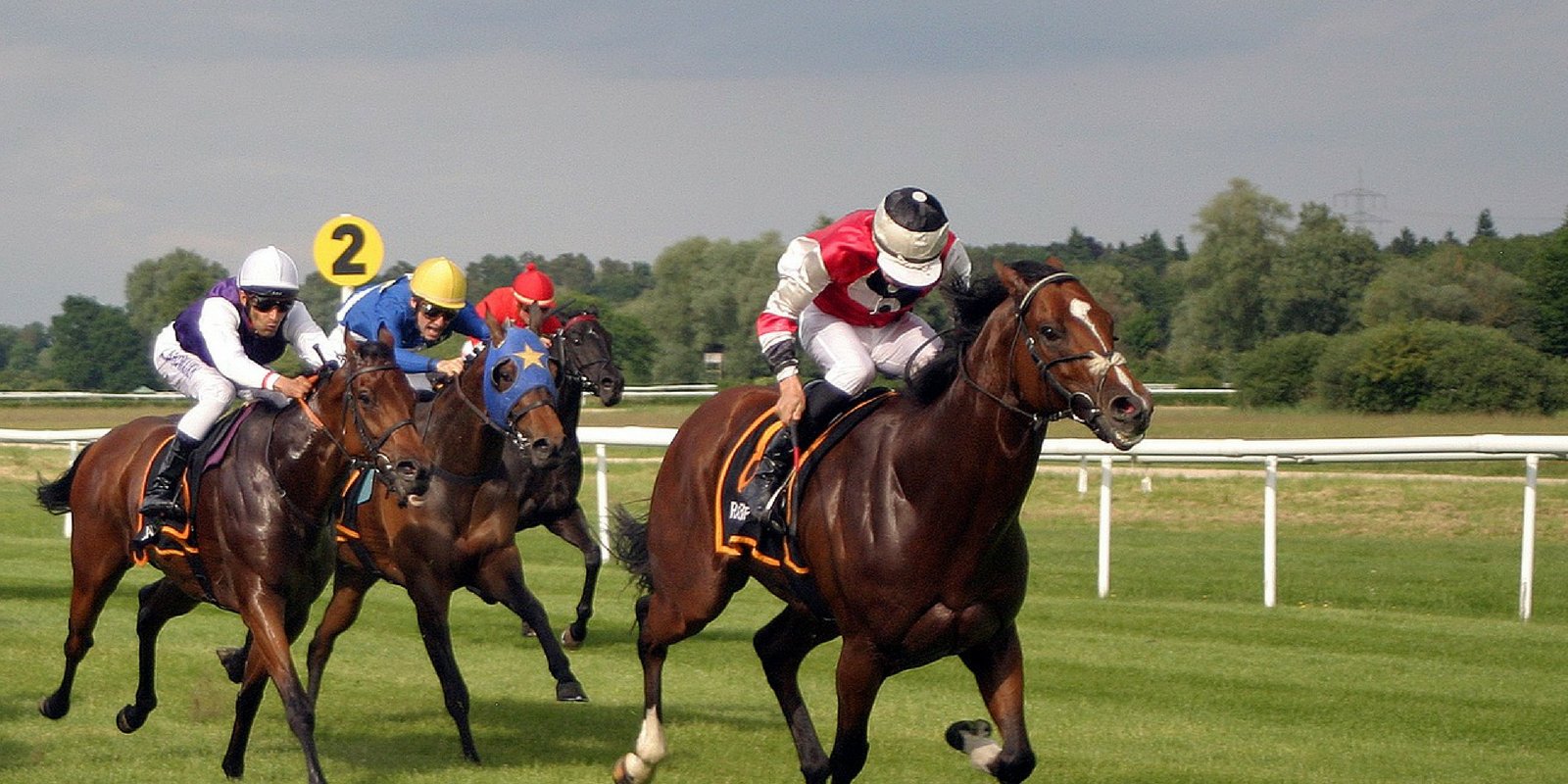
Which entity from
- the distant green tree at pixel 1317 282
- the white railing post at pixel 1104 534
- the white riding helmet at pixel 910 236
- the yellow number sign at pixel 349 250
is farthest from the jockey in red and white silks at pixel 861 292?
the distant green tree at pixel 1317 282

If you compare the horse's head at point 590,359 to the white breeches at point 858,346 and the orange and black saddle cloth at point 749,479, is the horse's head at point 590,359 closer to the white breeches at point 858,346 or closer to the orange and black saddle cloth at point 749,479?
the orange and black saddle cloth at point 749,479

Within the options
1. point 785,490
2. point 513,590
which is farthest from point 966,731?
point 513,590

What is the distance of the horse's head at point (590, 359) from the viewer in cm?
810

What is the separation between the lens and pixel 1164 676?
7684 mm

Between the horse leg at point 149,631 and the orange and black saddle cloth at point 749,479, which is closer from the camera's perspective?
the orange and black saddle cloth at point 749,479

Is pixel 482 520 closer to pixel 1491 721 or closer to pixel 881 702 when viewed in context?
pixel 881 702

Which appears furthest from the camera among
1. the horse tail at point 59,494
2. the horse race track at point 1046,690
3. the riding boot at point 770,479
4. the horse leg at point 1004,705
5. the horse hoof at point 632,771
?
the horse tail at point 59,494

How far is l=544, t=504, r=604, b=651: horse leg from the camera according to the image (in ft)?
27.6

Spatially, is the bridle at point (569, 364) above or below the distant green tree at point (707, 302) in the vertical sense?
above

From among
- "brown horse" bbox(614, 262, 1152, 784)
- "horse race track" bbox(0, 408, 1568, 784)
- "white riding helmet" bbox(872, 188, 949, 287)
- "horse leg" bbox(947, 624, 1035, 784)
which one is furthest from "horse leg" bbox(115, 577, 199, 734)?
"horse leg" bbox(947, 624, 1035, 784)

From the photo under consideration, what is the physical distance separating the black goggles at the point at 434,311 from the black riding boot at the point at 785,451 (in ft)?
7.89

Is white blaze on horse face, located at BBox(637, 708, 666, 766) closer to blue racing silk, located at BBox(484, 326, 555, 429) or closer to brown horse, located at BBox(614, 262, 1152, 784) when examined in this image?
brown horse, located at BBox(614, 262, 1152, 784)

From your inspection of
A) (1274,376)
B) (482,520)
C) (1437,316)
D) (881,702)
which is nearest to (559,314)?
(482,520)

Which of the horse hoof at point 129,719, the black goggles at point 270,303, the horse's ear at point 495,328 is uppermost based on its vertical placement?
the black goggles at point 270,303
